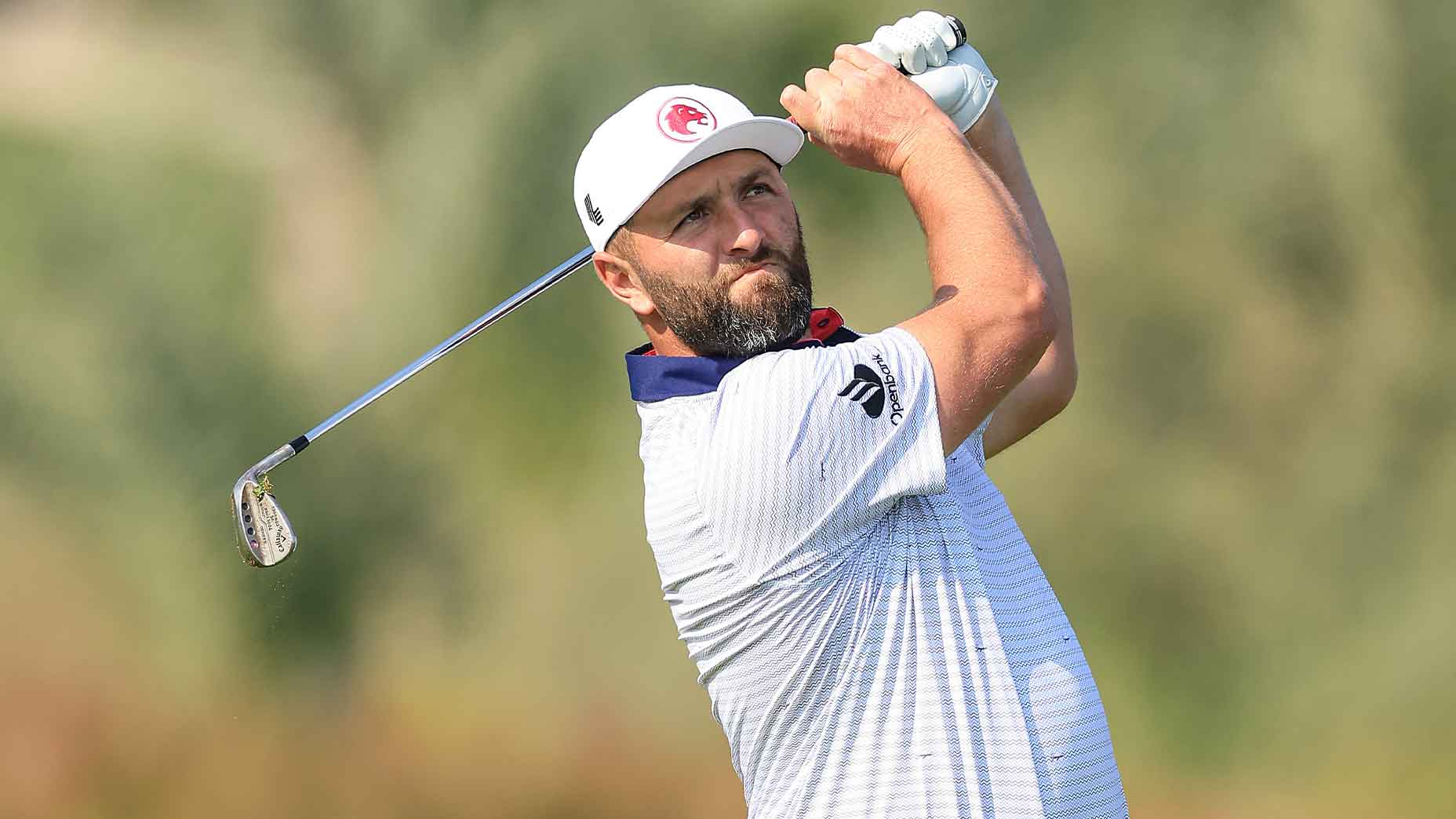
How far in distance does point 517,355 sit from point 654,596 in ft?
2.24

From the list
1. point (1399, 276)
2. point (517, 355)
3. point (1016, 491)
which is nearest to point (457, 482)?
point (517, 355)

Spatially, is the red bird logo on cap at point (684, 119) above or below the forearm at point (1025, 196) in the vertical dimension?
above

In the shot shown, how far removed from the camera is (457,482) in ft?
12.4

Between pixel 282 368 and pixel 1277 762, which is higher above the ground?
pixel 282 368

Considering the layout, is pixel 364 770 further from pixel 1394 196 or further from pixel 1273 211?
pixel 1394 196

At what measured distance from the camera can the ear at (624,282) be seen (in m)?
1.96

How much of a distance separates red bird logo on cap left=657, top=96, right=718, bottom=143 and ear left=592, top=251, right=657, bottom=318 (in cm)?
18

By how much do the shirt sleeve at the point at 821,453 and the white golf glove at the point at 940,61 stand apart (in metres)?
0.51

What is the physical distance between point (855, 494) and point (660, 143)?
0.52m

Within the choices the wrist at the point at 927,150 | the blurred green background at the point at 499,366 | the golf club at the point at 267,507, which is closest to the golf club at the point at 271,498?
the golf club at the point at 267,507

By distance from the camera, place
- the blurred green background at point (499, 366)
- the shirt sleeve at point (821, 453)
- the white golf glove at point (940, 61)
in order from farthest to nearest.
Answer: the blurred green background at point (499, 366), the white golf glove at point (940, 61), the shirt sleeve at point (821, 453)

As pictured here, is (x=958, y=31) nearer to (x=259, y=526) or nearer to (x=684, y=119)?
(x=684, y=119)

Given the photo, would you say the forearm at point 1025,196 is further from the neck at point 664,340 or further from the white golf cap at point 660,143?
the neck at point 664,340

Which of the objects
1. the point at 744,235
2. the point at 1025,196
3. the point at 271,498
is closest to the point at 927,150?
the point at 744,235
